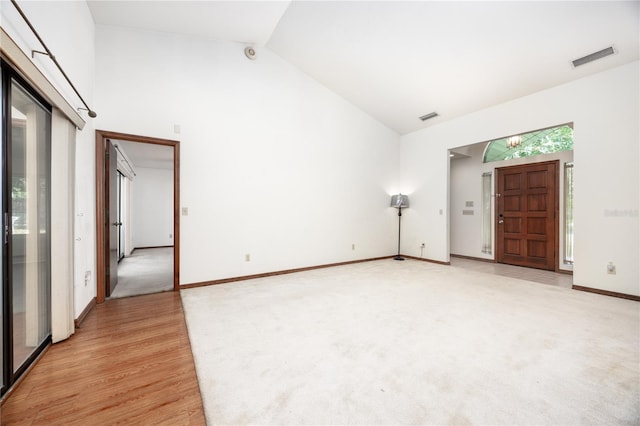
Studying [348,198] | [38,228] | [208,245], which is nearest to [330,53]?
[348,198]

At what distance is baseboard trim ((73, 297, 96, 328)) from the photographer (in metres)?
2.63

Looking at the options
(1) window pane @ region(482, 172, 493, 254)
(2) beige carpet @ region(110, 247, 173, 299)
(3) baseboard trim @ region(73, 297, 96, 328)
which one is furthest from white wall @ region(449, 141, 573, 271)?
(3) baseboard trim @ region(73, 297, 96, 328)

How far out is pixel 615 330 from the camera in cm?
253

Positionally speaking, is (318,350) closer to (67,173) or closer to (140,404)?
(140,404)

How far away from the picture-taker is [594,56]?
134 inches

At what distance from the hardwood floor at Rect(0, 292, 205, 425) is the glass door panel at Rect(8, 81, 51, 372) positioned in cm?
26

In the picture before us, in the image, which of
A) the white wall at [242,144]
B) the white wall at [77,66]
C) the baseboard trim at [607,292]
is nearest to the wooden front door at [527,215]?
the baseboard trim at [607,292]

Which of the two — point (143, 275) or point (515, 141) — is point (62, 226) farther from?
point (515, 141)

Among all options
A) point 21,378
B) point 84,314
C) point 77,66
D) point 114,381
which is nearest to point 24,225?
point 21,378

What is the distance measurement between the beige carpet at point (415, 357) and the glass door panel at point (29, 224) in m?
1.12

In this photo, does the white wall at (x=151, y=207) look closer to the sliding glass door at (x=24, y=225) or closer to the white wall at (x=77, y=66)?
the white wall at (x=77, y=66)

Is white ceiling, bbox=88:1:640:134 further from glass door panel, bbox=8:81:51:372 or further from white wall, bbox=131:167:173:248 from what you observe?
white wall, bbox=131:167:173:248

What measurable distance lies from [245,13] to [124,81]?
5.98ft

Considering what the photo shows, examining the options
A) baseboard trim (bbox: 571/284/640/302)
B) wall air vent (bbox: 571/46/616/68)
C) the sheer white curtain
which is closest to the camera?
the sheer white curtain
